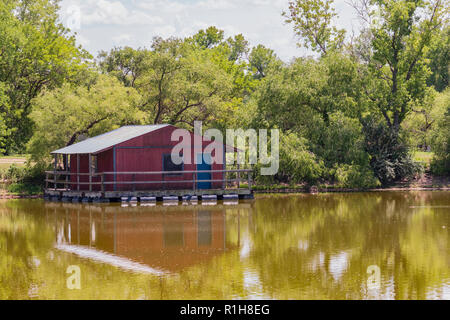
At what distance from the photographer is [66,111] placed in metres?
37.3

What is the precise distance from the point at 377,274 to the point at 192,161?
19.5m

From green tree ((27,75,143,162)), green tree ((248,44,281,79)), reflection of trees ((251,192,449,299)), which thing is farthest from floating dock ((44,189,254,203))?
green tree ((248,44,281,79))

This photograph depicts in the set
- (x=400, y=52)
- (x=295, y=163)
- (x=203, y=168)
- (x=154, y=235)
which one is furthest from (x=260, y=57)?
(x=154, y=235)

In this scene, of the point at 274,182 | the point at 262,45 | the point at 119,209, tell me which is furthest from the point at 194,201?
the point at 262,45

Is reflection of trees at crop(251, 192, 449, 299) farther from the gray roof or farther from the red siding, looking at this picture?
the gray roof

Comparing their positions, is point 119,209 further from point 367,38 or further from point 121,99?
point 367,38

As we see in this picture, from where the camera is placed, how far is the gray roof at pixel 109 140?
31.5 m

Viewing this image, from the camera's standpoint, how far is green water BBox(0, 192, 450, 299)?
510 inches

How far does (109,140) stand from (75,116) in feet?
18.9

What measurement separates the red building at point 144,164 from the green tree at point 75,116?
4476 millimetres

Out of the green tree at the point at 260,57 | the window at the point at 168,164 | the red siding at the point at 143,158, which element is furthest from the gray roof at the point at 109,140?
the green tree at the point at 260,57

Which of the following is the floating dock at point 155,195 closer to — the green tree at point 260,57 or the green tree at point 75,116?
the green tree at point 75,116

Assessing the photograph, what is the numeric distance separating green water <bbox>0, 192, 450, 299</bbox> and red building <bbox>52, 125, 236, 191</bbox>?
298cm

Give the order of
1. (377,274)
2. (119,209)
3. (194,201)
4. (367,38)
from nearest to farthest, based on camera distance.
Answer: (377,274)
(119,209)
(194,201)
(367,38)
